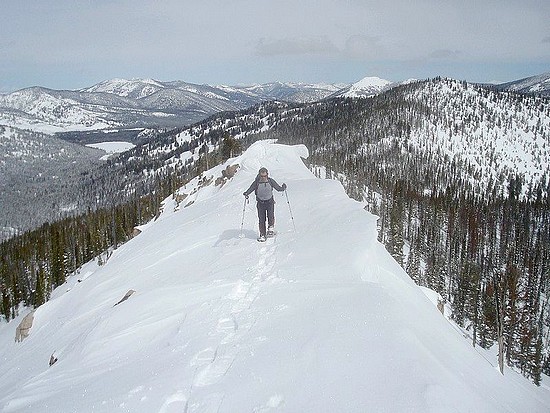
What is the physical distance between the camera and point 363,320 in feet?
26.5

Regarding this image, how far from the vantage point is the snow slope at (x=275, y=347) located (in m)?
5.90

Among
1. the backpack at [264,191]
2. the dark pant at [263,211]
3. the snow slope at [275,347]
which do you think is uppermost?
the backpack at [264,191]

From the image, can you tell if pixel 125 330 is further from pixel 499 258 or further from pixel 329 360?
pixel 499 258

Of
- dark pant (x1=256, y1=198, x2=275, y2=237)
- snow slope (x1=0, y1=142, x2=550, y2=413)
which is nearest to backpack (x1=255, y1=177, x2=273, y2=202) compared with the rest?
dark pant (x1=256, y1=198, x2=275, y2=237)

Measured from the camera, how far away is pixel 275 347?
23.9 feet

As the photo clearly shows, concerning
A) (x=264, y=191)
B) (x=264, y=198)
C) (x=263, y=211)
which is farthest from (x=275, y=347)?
(x=264, y=191)

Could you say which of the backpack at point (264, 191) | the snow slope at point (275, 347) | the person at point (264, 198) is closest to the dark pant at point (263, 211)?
the person at point (264, 198)

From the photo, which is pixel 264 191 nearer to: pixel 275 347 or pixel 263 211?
pixel 263 211

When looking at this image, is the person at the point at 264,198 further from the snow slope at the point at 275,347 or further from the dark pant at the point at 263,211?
the snow slope at the point at 275,347

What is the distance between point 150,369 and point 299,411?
3382 mm

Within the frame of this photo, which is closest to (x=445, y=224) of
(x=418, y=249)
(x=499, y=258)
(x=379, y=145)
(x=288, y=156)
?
(x=499, y=258)

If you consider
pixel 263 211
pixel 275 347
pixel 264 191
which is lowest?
pixel 275 347

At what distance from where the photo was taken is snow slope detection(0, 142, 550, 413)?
5902 mm

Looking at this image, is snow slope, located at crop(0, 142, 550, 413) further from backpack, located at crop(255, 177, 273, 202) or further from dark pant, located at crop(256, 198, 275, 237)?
backpack, located at crop(255, 177, 273, 202)
